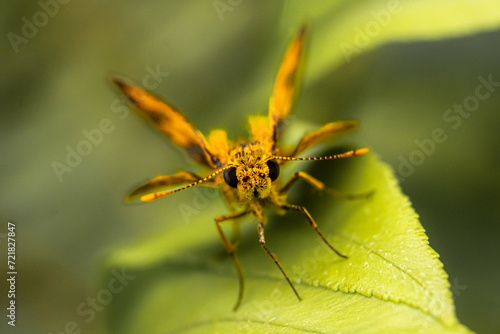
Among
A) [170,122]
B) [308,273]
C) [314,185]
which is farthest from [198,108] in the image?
[308,273]

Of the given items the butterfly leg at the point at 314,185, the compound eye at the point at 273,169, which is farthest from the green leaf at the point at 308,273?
the compound eye at the point at 273,169

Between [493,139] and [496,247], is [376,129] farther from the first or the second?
[496,247]

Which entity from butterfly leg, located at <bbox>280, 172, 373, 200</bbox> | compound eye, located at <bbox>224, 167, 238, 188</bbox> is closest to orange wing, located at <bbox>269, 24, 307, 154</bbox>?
butterfly leg, located at <bbox>280, 172, 373, 200</bbox>

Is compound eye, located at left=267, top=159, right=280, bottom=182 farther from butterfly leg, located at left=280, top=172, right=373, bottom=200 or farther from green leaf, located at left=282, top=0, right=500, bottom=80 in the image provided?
green leaf, located at left=282, top=0, right=500, bottom=80

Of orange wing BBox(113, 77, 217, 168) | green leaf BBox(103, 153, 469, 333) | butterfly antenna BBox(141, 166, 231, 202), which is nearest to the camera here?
green leaf BBox(103, 153, 469, 333)

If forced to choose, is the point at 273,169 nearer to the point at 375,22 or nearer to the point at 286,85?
the point at 286,85

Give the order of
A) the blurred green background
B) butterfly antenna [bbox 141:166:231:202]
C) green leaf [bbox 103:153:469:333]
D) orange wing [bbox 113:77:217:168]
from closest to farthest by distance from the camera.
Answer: green leaf [bbox 103:153:469:333] → butterfly antenna [bbox 141:166:231:202] → orange wing [bbox 113:77:217:168] → the blurred green background

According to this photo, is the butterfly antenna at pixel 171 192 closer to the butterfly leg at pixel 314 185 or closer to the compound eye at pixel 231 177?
the compound eye at pixel 231 177
